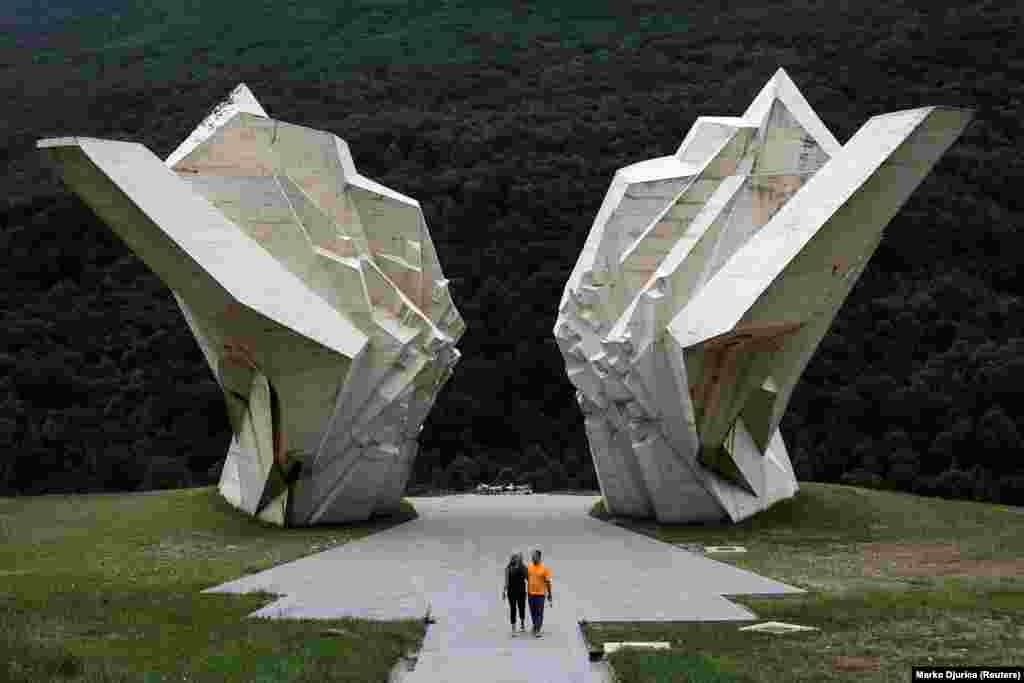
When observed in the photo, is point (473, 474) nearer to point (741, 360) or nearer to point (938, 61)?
point (741, 360)

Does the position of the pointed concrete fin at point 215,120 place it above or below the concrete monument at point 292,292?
above

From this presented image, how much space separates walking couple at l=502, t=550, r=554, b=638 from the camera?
1332cm

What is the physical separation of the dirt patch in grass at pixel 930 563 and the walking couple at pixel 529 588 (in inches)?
242

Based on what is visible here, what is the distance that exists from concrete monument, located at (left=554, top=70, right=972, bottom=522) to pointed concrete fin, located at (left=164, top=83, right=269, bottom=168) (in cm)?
678

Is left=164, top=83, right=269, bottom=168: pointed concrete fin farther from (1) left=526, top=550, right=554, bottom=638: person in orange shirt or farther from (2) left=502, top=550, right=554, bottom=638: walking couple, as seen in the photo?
(1) left=526, top=550, right=554, bottom=638: person in orange shirt

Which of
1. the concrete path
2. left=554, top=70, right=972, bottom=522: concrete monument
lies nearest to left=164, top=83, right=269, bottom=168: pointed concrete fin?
left=554, top=70, right=972, bottom=522: concrete monument

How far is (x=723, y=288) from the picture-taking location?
2303 centimetres

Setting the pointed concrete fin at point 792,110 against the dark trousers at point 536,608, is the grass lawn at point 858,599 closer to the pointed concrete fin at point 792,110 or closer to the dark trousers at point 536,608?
the dark trousers at point 536,608

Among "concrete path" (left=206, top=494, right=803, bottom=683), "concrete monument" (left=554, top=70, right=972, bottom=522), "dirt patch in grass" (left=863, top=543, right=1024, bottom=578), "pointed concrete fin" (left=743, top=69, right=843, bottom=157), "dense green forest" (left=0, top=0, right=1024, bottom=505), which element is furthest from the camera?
"dense green forest" (left=0, top=0, right=1024, bottom=505)

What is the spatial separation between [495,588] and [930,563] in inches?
233

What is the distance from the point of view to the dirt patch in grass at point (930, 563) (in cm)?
1809

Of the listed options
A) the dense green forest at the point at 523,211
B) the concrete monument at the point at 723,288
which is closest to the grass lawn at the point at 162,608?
the concrete monument at the point at 723,288

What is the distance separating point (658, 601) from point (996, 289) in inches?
1516

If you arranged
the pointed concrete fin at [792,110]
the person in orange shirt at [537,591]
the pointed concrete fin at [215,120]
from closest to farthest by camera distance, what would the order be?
the person in orange shirt at [537,591], the pointed concrete fin at [215,120], the pointed concrete fin at [792,110]
